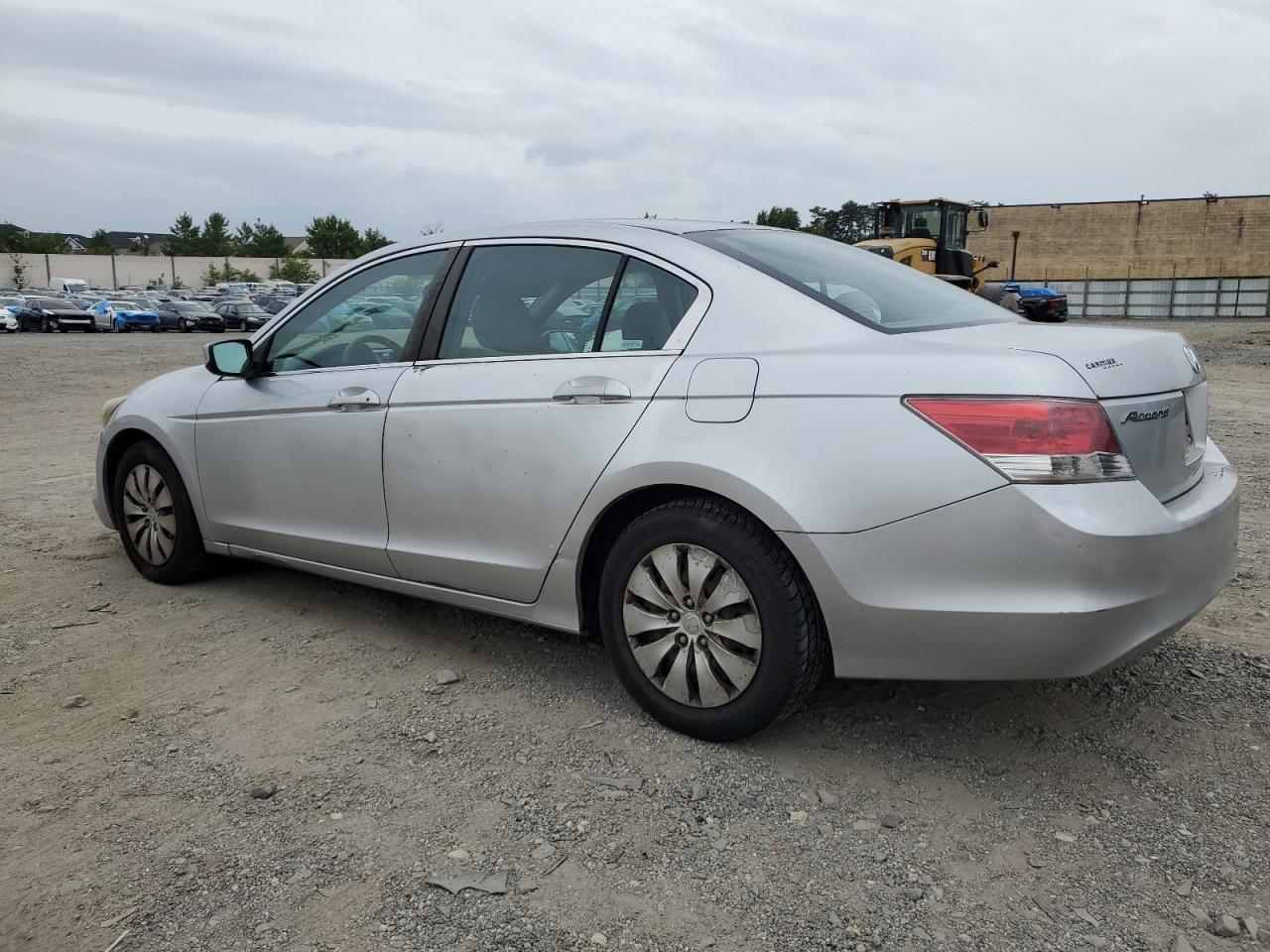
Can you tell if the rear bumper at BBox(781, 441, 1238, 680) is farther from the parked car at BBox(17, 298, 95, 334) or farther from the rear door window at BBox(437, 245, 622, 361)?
the parked car at BBox(17, 298, 95, 334)

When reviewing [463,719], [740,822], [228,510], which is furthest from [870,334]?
[228,510]

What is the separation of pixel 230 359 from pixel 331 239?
11556 cm

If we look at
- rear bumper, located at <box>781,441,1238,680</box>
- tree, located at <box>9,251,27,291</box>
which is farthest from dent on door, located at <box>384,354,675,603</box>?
tree, located at <box>9,251,27,291</box>

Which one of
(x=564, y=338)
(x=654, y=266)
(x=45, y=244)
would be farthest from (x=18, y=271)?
(x=654, y=266)

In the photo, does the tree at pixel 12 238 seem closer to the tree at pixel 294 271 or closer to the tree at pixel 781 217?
the tree at pixel 294 271

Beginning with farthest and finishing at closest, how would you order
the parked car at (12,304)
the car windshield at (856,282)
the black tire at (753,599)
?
1. the parked car at (12,304)
2. the car windshield at (856,282)
3. the black tire at (753,599)

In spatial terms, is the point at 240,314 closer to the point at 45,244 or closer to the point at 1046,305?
the point at 1046,305

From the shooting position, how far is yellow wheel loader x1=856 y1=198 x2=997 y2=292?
2566 cm

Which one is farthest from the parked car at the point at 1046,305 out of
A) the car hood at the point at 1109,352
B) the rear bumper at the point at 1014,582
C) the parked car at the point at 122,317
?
the rear bumper at the point at 1014,582

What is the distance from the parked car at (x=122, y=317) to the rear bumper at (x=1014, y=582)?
150 ft

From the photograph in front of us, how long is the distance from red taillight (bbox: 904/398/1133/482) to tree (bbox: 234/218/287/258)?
4694 inches

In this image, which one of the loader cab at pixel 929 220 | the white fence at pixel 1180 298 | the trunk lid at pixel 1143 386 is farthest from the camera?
the white fence at pixel 1180 298

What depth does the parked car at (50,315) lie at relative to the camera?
40.6 metres

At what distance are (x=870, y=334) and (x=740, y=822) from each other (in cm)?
140
